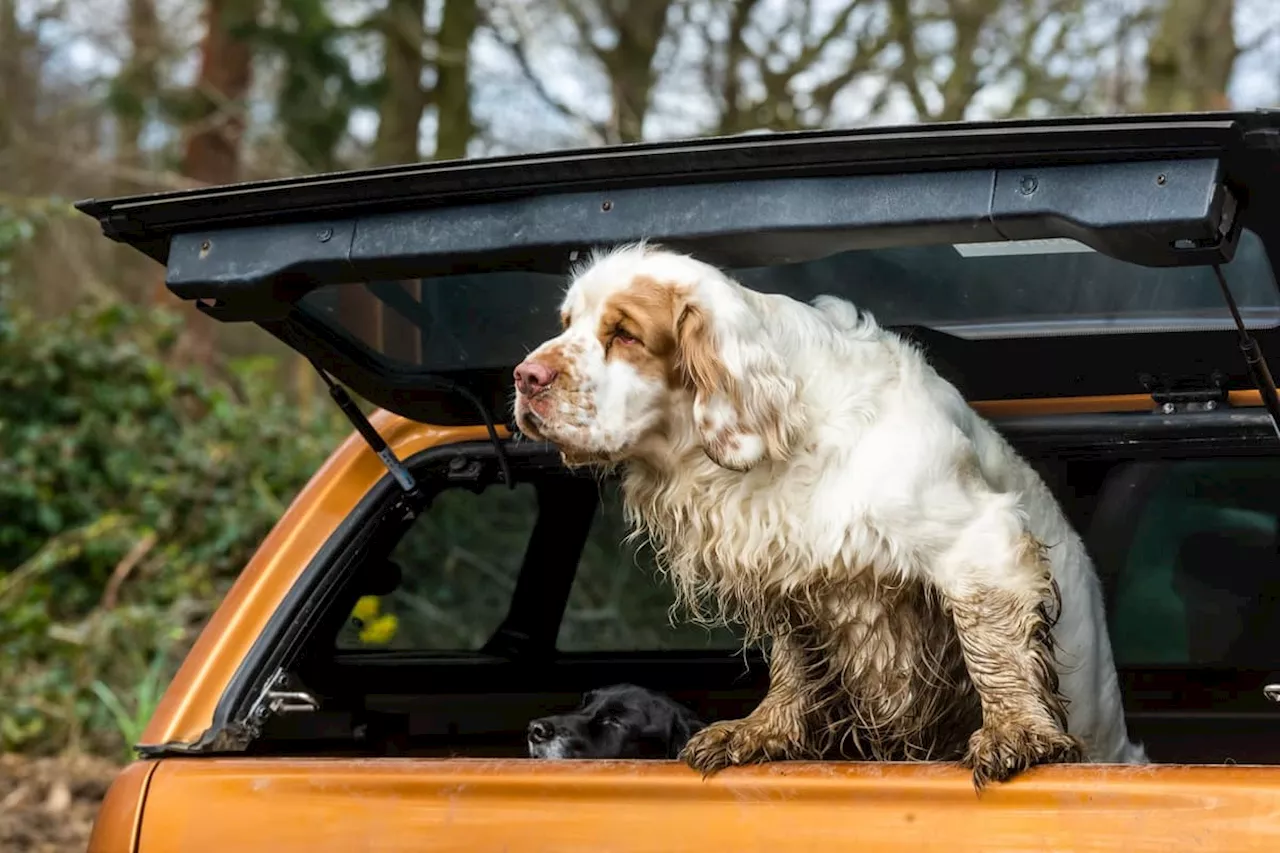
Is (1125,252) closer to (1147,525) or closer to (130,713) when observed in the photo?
(1147,525)

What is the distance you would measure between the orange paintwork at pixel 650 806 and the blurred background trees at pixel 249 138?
428 cm

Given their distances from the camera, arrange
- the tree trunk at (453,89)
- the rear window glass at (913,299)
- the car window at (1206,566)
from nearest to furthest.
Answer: the rear window glass at (913,299)
the car window at (1206,566)
the tree trunk at (453,89)

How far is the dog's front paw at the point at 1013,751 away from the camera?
6.79 feet

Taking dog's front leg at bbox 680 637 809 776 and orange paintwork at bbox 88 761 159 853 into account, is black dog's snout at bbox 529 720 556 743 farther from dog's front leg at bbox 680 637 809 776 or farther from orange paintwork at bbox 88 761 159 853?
orange paintwork at bbox 88 761 159 853

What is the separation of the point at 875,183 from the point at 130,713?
5.72 m

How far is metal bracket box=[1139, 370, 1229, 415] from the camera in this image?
9.09 ft

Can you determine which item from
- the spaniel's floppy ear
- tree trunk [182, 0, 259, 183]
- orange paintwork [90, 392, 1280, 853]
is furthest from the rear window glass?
tree trunk [182, 0, 259, 183]

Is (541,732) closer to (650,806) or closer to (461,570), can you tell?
(650,806)

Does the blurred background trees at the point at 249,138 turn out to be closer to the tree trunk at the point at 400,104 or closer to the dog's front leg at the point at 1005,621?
the tree trunk at the point at 400,104

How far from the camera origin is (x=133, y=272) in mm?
14336

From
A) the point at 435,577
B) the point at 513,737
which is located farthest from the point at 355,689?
the point at 435,577

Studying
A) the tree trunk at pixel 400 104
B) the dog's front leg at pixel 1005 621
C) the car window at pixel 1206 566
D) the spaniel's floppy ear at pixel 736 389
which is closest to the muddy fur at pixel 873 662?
the dog's front leg at pixel 1005 621

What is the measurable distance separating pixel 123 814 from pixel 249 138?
10237 mm

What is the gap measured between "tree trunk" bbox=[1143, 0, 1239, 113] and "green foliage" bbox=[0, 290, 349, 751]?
509 cm
